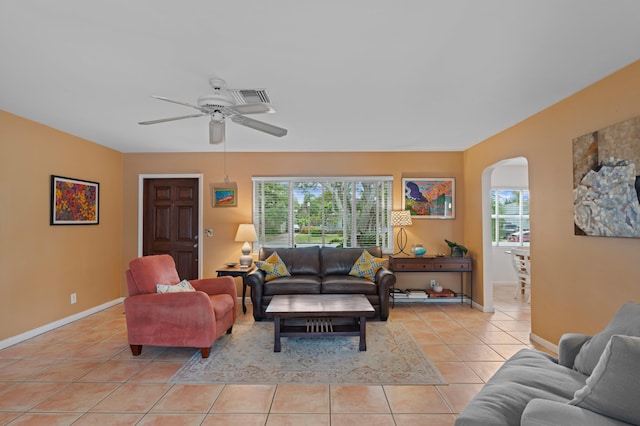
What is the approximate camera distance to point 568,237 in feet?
10.5

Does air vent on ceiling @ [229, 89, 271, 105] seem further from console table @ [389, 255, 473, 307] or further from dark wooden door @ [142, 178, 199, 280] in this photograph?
console table @ [389, 255, 473, 307]

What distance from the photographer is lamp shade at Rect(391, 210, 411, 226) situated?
17.4ft

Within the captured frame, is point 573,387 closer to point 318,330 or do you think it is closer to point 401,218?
point 318,330

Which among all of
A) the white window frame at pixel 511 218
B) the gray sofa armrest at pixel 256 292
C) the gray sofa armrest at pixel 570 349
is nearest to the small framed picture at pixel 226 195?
the gray sofa armrest at pixel 256 292

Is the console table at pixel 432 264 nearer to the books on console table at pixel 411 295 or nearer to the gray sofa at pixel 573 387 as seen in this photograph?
the books on console table at pixel 411 295

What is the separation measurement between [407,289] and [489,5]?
4417 millimetres

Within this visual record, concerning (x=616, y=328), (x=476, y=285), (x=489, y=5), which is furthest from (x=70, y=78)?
(x=476, y=285)

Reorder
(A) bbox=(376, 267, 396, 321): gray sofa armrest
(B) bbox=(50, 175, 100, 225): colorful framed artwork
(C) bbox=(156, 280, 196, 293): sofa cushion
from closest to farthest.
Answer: (C) bbox=(156, 280, 196, 293): sofa cushion
(B) bbox=(50, 175, 100, 225): colorful framed artwork
(A) bbox=(376, 267, 396, 321): gray sofa armrest

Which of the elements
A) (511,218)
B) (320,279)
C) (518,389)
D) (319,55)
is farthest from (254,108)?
(511,218)

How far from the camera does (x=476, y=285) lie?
519cm

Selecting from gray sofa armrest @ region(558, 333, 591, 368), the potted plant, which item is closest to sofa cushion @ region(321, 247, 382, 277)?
the potted plant

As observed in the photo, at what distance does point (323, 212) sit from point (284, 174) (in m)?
0.91

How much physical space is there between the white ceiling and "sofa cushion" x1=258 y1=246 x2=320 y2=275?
85.2 inches

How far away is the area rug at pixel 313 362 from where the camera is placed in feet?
9.35
